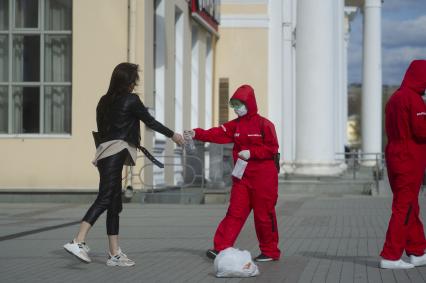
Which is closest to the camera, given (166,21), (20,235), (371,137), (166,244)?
(166,244)

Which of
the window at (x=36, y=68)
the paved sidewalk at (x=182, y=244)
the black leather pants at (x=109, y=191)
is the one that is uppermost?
the window at (x=36, y=68)

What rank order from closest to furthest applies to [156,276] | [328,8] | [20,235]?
[156,276] < [20,235] < [328,8]

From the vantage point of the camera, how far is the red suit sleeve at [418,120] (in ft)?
28.9

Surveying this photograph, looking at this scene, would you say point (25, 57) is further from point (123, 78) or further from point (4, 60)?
point (123, 78)

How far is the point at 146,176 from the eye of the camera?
19.6 m

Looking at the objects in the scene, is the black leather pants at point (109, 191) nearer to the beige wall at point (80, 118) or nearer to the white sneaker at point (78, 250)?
the white sneaker at point (78, 250)

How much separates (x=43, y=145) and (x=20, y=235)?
6956 mm

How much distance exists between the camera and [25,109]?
63.8ft

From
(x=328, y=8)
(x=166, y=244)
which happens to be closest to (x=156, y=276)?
(x=166, y=244)

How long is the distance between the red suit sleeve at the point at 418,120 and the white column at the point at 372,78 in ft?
107

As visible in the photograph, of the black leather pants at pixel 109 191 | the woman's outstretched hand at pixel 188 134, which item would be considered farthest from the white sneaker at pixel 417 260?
the black leather pants at pixel 109 191

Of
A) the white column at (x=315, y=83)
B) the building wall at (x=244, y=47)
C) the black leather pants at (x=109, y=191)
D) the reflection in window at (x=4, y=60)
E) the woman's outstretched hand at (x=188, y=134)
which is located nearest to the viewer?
the black leather pants at (x=109, y=191)

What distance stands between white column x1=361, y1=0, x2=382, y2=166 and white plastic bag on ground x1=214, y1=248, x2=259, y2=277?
109 ft

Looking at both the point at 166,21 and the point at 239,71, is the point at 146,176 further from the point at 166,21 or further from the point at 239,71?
the point at 239,71
